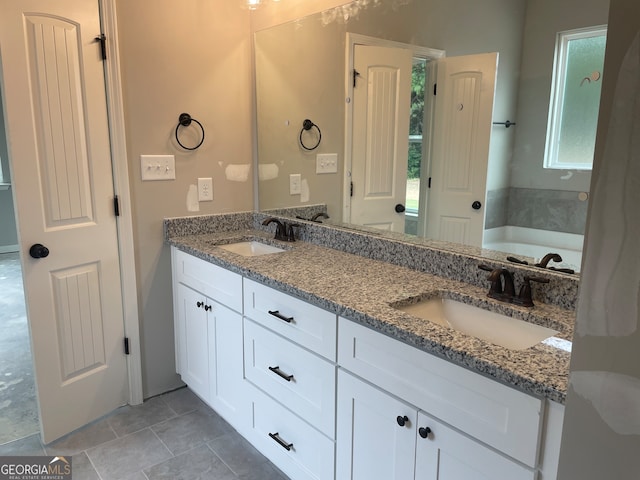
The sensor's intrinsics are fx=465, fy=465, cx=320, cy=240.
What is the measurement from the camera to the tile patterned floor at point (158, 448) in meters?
2.02

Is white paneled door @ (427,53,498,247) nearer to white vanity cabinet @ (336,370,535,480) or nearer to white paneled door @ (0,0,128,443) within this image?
white vanity cabinet @ (336,370,535,480)

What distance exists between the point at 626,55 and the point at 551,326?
2.90ft

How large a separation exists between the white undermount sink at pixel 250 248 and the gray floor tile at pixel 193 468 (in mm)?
996

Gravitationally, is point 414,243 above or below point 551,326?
above

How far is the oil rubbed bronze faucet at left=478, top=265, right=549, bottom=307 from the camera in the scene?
146 cm

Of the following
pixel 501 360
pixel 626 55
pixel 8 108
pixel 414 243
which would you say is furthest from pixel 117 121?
pixel 626 55

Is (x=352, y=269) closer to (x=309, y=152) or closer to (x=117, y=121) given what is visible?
(x=309, y=152)

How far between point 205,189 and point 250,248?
16.3 inches

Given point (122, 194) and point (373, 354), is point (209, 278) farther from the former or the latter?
point (373, 354)

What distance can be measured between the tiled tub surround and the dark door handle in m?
0.60

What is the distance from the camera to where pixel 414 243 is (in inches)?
75.7

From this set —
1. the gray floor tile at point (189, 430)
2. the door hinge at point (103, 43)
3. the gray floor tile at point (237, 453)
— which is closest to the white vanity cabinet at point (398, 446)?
the gray floor tile at point (237, 453)

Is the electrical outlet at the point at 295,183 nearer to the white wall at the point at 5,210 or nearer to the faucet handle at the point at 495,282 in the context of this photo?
the faucet handle at the point at 495,282

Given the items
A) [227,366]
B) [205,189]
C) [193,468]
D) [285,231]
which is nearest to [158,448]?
[193,468]
